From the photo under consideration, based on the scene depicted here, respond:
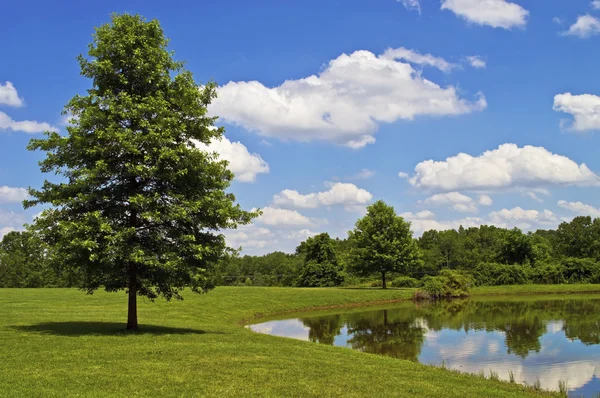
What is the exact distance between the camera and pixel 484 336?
30547 millimetres

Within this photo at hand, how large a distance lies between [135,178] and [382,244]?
4688 centimetres

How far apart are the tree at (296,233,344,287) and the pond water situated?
4319 centimetres

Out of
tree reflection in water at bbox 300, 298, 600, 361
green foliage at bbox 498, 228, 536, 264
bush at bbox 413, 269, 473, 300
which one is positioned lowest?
tree reflection in water at bbox 300, 298, 600, 361

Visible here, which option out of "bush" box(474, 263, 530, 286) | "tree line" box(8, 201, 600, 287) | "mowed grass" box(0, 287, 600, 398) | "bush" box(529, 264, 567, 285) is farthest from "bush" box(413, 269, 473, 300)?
"mowed grass" box(0, 287, 600, 398)

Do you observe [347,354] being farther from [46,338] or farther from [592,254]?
[592,254]

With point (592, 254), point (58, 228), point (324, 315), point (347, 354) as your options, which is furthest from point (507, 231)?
point (58, 228)

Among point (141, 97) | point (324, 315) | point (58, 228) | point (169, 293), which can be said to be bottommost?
point (324, 315)

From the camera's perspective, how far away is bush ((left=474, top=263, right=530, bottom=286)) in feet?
253

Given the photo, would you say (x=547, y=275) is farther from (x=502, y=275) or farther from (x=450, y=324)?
(x=450, y=324)

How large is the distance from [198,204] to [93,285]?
6.19m

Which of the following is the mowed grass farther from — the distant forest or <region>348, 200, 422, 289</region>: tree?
<region>348, 200, 422, 289</region>: tree

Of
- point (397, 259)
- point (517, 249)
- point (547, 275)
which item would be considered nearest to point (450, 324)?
point (397, 259)

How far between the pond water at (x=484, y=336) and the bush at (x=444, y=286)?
33.8 ft

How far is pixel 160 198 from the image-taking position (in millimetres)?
20688
